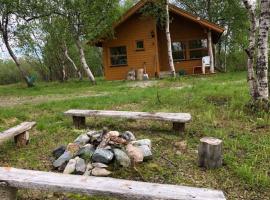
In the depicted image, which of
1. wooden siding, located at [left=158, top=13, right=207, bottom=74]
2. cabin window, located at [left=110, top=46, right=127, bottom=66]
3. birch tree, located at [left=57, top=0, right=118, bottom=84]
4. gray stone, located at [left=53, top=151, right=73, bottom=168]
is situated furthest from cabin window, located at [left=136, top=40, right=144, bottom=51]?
gray stone, located at [left=53, top=151, right=73, bottom=168]

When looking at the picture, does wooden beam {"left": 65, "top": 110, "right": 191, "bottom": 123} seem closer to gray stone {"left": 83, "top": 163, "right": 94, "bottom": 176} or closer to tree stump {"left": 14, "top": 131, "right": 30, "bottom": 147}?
tree stump {"left": 14, "top": 131, "right": 30, "bottom": 147}

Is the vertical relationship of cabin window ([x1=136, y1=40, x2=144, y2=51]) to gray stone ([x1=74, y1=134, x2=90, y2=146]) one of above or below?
above

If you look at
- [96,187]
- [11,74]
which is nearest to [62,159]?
[96,187]

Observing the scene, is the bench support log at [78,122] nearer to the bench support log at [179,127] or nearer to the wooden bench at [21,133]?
the wooden bench at [21,133]

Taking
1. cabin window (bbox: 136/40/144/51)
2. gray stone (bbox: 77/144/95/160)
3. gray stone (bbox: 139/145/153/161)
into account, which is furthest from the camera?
cabin window (bbox: 136/40/144/51)

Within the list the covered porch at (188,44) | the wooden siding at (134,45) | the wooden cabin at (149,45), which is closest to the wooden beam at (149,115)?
the wooden cabin at (149,45)

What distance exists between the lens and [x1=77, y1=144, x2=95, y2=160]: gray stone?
5.18 metres

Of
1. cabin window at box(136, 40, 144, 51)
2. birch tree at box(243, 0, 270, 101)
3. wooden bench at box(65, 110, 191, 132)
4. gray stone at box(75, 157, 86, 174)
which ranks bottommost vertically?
gray stone at box(75, 157, 86, 174)

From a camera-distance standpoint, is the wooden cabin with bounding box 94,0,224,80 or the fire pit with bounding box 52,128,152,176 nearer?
the fire pit with bounding box 52,128,152,176

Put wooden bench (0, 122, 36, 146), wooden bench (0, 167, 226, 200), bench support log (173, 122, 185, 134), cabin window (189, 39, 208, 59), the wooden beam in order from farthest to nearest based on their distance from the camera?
cabin window (189, 39, 208, 59)
bench support log (173, 122, 185, 134)
the wooden beam
wooden bench (0, 122, 36, 146)
wooden bench (0, 167, 226, 200)

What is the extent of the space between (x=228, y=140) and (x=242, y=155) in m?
0.70

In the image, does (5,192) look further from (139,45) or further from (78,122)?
(139,45)

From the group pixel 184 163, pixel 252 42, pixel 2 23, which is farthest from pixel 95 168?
pixel 2 23

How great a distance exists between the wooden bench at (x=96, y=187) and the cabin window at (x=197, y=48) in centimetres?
2042
